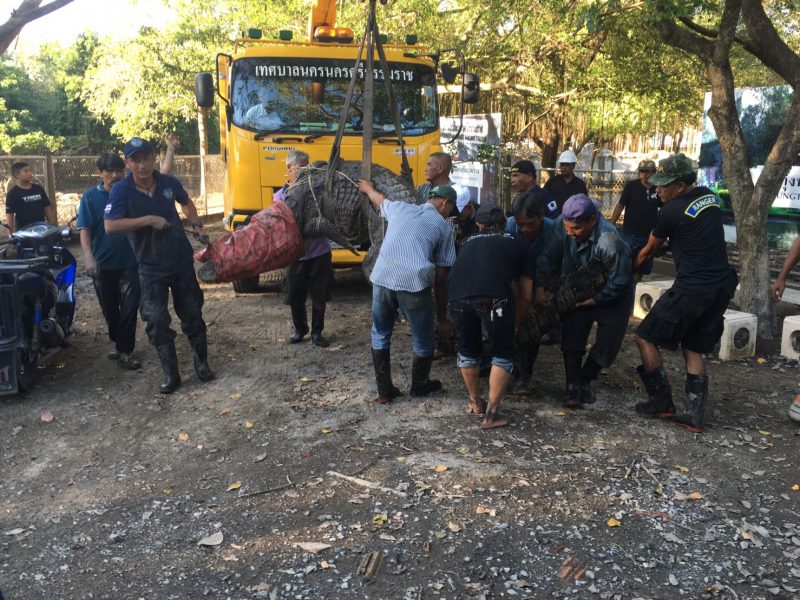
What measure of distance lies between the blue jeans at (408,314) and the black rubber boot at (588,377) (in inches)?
44.4

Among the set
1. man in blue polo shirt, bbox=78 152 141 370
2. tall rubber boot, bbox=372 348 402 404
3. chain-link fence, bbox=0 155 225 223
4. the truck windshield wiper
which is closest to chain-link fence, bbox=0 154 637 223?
chain-link fence, bbox=0 155 225 223

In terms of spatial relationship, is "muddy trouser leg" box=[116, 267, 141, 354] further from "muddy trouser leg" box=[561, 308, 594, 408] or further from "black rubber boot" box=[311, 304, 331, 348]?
"muddy trouser leg" box=[561, 308, 594, 408]

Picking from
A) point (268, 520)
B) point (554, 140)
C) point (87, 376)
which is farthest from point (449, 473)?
point (554, 140)

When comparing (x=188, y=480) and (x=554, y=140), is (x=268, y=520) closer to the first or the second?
(x=188, y=480)

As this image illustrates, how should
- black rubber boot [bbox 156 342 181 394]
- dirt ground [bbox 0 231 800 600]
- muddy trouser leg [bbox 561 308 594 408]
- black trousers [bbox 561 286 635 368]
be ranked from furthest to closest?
1. black rubber boot [bbox 156 342 181 394]
2. muddy trouser leg [bbox 561 308 594 408]
3. black trousers [bbox 561 286 635 368]
4. dirt ground [bbox 0 231 800 600]

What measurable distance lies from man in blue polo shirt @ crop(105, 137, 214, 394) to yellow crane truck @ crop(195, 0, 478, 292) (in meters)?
Answer: 2.39

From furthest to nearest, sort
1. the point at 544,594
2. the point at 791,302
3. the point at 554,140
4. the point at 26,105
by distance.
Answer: the point at 26,105 < the point at 554,140 < the point at 791,302 < the point at 544,594

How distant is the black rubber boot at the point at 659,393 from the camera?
478 centimetres

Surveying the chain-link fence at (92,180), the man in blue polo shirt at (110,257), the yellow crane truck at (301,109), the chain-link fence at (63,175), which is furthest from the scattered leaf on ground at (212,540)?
the chain-link fence at (63,175)

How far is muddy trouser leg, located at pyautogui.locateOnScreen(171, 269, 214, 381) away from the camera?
5.49 metres

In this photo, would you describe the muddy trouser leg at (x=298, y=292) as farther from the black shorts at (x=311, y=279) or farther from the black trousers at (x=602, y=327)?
the black trousers at (x=602, y=327)

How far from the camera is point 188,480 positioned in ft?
13.4

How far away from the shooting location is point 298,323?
6.71 m

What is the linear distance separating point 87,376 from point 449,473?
11.4 feet
